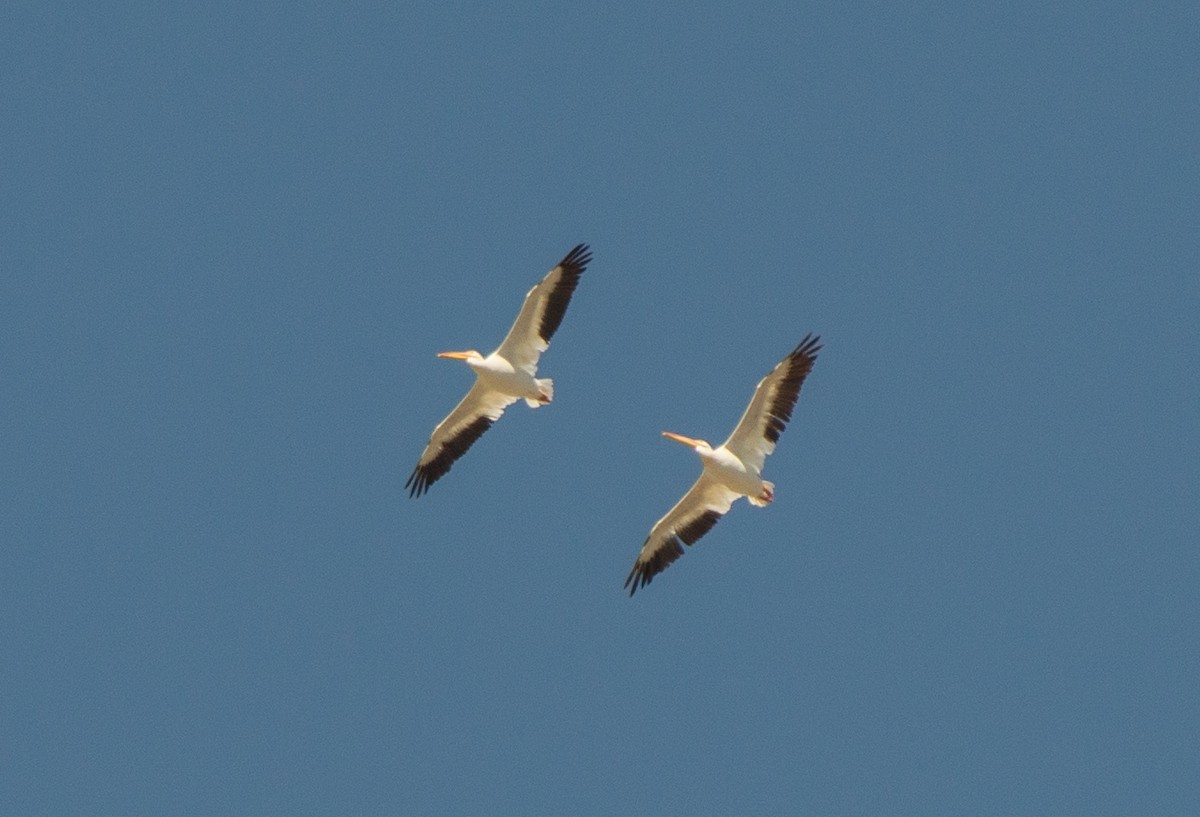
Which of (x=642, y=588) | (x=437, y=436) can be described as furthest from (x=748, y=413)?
(x=437, y=436)

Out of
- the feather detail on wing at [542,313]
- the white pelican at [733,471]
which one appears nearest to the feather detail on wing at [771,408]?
the white pelican at [733,471]

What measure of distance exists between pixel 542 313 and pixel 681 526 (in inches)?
118

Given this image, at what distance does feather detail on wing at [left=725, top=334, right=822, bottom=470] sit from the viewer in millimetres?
25734


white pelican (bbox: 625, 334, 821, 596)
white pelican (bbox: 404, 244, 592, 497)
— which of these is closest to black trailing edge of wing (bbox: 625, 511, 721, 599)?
white pelican (bbox: 625, 334, 821, 596)

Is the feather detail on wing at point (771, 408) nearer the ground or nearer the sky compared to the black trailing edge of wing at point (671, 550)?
nearer the sky

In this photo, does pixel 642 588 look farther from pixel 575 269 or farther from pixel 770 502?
pixel 575 269

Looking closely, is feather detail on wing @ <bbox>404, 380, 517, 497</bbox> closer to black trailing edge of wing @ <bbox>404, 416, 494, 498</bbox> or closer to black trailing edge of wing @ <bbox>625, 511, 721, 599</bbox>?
black trailing edge of wing @ <bbox>404, 416, 494, 498</bbox>

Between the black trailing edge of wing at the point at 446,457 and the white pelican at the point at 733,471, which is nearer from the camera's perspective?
the white pelican at the point at 733,471

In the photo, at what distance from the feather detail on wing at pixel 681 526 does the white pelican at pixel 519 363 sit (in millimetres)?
2085

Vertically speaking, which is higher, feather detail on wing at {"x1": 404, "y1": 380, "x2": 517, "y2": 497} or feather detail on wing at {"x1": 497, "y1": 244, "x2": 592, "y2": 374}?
feather detail on wing at {"x1": 497, "y1": 244, "x2": 592, "y2": 374}

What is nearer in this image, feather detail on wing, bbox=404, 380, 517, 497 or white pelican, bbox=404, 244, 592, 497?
white pelican, bbox=404, 244, 592, 497

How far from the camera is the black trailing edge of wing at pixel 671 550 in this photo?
27.1m

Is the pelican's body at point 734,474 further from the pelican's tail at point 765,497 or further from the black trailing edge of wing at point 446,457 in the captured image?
the black trailing edge of wing at point 446,457

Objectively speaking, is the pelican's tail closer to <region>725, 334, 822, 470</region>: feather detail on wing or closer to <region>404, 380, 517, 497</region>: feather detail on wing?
<region>725, 334, 822, 470</region>: feather detail on wing
